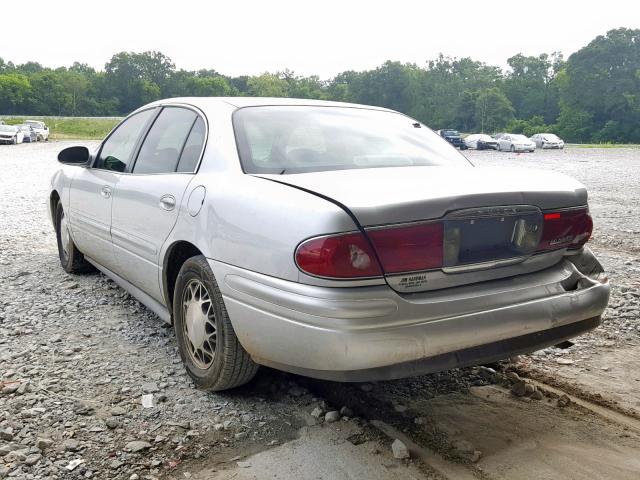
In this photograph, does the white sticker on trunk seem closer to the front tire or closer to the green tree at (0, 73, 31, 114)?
the front tire

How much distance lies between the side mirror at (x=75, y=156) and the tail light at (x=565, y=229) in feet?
12.1

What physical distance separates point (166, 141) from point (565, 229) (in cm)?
246

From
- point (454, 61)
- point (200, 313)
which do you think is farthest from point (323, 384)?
point (454, 61)

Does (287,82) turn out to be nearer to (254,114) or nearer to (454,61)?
(454,61)

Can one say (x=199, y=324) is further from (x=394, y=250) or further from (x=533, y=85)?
(x=533, y=85)

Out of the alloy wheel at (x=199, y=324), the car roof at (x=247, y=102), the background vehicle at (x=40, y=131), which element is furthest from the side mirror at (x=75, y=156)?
the background vehicle at (x=40, y=131)

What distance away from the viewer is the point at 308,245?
240 centimetres

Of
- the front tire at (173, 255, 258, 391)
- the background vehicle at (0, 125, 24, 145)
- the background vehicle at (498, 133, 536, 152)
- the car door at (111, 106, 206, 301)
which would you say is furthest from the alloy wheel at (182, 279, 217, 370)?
the background vehicle at (0, 125, 24, 145)

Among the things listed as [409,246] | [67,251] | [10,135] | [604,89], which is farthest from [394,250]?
→ [604,89]

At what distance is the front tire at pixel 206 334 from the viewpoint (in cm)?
293

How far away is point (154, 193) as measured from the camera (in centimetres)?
356

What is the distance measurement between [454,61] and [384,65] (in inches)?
690

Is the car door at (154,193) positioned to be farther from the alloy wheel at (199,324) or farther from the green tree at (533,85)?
the green tree at (533,85)

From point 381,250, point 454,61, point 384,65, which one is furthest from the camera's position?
point 454,61
